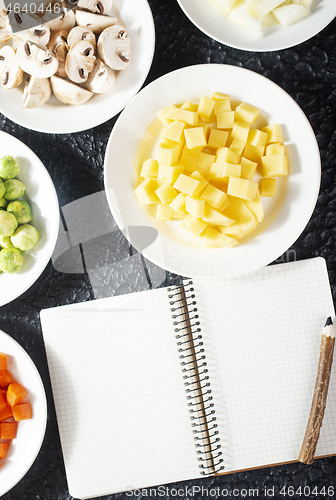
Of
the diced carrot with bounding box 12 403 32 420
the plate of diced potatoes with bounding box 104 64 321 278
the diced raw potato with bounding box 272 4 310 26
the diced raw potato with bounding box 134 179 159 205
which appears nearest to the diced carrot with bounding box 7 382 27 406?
the diced carrot with bounding box 12 403 32 420

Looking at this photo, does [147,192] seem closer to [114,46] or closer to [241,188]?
[241,188]

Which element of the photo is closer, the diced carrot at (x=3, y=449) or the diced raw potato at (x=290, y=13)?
the diced raw potato at (x=290, y=13)

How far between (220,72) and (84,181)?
0.66m

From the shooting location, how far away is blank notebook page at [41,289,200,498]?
1.36 meters

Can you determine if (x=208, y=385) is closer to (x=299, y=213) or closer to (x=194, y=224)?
(x=194, y=224)

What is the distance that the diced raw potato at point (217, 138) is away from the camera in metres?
1.26

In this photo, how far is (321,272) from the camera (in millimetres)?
1374

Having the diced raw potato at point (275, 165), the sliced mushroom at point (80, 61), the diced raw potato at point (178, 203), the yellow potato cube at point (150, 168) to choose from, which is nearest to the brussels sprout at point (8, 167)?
the sliced mushroom at point (80, 61)

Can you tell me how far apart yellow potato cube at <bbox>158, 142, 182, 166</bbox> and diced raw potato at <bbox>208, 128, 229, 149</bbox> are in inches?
4.7

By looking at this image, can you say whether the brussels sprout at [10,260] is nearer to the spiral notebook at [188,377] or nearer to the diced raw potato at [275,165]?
the spiral notebook at [188,377]

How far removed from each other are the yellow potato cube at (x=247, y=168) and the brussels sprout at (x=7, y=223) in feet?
2.78

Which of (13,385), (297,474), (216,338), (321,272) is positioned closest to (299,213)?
(321,272)

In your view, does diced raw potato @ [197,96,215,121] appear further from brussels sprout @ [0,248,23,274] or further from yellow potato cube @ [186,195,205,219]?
brussels sprout @ [0,248,23,274]

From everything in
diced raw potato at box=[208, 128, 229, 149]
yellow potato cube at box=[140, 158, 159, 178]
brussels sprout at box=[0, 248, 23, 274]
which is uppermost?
diced raw potato at box=[208, 128, 229, 149]
